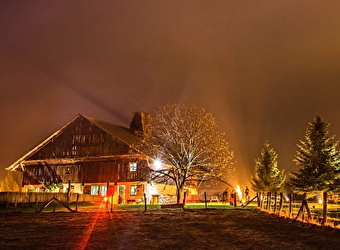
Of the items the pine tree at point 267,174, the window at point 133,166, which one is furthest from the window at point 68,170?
the pine tree at point 267,174

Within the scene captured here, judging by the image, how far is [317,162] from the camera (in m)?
34.4

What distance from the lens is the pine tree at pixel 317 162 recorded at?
3306 cm

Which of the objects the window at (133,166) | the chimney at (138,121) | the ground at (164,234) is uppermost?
the chimney at (138,121)

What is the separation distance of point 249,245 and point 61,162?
47.2m

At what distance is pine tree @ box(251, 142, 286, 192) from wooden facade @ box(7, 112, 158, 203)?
73.7 ft

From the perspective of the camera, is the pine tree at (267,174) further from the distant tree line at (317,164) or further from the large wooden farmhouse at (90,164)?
the distant tree line at (317,164)

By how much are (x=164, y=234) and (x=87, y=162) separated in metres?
40.2

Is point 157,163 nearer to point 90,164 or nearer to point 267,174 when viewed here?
point 90,164

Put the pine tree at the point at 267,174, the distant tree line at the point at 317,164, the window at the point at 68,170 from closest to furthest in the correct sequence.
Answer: the distant tree line at the point at 317,164, the window at the point at 68,170, the pine tree at the point at 267,174

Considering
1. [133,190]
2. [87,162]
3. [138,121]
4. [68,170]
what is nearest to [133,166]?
[133,190]

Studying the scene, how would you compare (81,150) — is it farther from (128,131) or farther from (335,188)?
(335,188)

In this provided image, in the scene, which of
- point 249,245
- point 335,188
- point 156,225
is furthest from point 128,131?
point 249,245

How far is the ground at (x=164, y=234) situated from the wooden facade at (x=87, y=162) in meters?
27.5

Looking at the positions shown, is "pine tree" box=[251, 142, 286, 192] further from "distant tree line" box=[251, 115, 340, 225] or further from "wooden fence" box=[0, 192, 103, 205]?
"wooden fence" box=[0, 192, 103, 205]
